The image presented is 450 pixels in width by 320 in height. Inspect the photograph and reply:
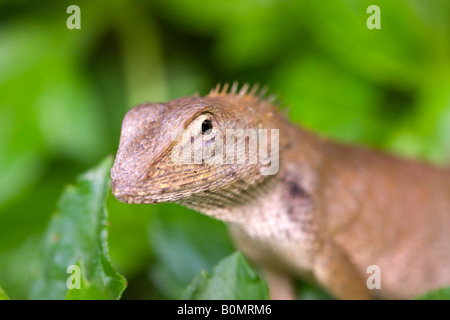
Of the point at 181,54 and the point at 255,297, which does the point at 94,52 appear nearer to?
the point at 181,54

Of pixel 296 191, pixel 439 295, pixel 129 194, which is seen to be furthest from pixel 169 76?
pixel 439 295

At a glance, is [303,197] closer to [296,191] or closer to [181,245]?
[296,191]

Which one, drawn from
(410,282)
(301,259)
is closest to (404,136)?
(410,282)

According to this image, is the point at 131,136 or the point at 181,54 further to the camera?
the point at 181,54

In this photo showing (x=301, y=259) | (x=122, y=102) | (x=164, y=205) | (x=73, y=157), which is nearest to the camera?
(x=301, y=259)
